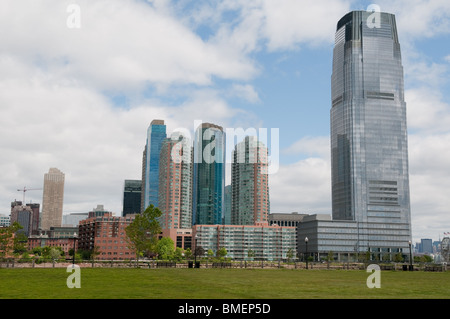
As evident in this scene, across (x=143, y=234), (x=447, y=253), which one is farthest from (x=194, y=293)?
(x=447, y=253)

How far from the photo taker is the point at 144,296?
24391 millimetres
